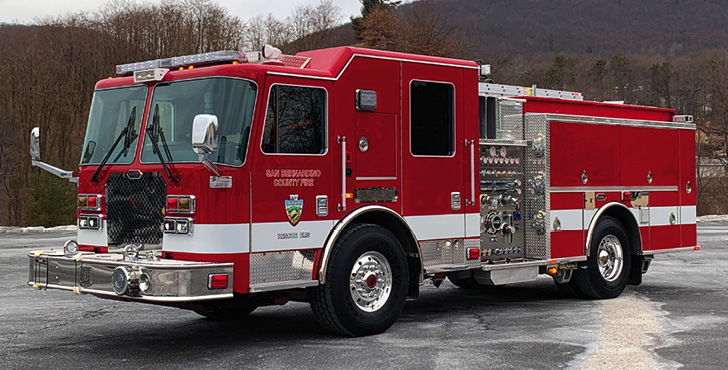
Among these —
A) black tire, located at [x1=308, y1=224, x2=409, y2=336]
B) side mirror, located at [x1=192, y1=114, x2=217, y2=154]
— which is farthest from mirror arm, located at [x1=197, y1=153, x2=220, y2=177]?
black tire, located at [x1=308, y1=224, x2=409, y2=336]

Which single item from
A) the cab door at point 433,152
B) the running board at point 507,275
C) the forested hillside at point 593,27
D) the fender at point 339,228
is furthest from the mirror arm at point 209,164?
the forested hillside at point 593,27

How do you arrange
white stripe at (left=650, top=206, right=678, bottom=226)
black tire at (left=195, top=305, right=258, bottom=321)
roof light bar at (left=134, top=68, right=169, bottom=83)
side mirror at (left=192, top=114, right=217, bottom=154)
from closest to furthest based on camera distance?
side mirror at (left=192, top=114, right=217, bottom=154), roof light bar at (left=134, top=68, right=169, bottom=83), black tire at (left=195, top=305, right=258, bottom=321), white stripe at (left=650, top=206, right=678, bottom=226)

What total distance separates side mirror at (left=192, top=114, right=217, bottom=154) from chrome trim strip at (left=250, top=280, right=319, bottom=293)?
52.9 inches

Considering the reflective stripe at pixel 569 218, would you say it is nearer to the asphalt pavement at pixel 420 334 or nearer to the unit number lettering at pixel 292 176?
the asphalt pavement at pixel 420 334

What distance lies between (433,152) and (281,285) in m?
2.34

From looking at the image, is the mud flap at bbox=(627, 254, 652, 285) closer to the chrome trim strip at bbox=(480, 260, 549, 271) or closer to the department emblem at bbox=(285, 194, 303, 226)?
the chrome trim strip at bbox=(480, 260, 549, 271)

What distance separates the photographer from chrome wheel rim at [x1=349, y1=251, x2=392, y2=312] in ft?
26.9

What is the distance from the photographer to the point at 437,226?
9.02 metres

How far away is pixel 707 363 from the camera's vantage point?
7152 mm

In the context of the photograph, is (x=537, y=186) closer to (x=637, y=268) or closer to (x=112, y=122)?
(x=637, y=268)

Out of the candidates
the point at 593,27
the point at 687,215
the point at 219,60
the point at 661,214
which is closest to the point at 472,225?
the point at 219,60

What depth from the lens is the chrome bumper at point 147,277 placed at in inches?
277

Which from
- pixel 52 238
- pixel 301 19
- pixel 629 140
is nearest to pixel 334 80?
pixel 629 140

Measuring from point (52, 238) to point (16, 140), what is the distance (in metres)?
14.6
